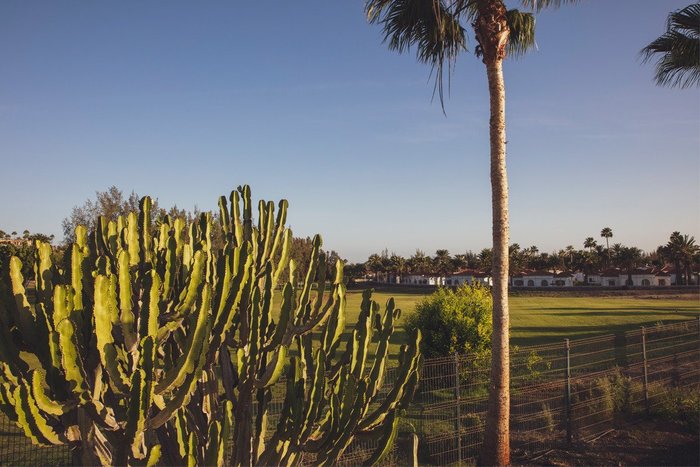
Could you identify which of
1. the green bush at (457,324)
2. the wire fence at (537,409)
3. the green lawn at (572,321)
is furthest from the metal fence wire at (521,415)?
the green lawn at (572,321)

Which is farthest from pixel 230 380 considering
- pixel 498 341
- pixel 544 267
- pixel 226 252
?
pixel 544 267

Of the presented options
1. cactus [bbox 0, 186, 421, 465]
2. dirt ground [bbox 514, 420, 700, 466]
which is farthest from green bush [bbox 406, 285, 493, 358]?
cactus [bbox 0, 186, 421, 465]

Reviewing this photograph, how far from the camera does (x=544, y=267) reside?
339 ft

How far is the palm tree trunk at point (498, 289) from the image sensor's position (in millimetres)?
8438

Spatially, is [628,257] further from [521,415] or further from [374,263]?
[521,415]

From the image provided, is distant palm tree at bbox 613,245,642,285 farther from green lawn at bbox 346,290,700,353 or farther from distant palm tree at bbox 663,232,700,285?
green lawn at bbox 346,290,700,353

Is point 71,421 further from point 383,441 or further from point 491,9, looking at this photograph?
point 491,9

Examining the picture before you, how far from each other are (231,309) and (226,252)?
0.52 metres

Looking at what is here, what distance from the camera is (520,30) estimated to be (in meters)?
10.7

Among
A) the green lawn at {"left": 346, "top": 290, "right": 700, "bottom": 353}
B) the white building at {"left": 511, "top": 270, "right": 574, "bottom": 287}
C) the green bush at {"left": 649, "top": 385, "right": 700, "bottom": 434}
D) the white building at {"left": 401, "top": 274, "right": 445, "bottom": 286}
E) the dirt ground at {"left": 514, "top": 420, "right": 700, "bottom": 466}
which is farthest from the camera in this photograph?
the white building at {"left": 401, "top": 274, "right": 445, "bottom": 286}

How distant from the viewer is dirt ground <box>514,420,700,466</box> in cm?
889

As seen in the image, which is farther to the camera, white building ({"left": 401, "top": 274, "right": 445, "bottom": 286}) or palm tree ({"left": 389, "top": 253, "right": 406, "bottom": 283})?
palm tree ({"left": 389, "top": 253, "right": 406, "bottom": 283})

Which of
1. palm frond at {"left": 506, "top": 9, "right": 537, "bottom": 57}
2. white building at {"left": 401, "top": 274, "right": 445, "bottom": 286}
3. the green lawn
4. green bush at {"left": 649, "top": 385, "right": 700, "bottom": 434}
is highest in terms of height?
palm frond at {"left": 506, "top": 9, "right": 537, "bottom": 57}

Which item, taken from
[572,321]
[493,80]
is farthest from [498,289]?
[572,321]
